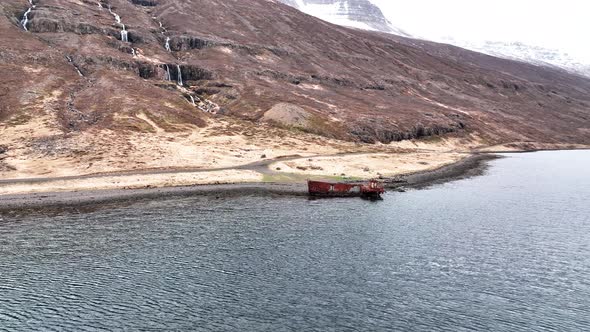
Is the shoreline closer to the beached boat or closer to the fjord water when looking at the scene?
the beached boat

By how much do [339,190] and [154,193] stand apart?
3497 cm

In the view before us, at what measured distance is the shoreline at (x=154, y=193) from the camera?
7400 cm

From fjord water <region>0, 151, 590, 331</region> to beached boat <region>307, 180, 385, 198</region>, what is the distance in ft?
22.4

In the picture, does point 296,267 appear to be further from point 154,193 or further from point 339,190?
point 154,193

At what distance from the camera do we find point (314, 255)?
53.2m

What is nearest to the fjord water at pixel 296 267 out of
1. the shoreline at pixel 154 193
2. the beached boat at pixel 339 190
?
the shoreline at pixel 154 193

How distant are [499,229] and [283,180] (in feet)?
149

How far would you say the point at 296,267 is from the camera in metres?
49.1

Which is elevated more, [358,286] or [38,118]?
[38,118]

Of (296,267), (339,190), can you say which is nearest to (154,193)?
(339,190)

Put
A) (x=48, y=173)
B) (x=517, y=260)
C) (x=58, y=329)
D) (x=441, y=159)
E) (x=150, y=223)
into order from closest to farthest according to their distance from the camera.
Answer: (x=58, y=329)
(x=517, y=260)
(x=150, y=223)
(x=48, y=173)
(x=441, y=159)

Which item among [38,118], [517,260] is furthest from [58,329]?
[38,118]

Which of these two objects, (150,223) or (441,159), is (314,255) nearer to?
(150,223)

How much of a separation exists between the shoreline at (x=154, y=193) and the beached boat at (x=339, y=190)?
2349 mm
